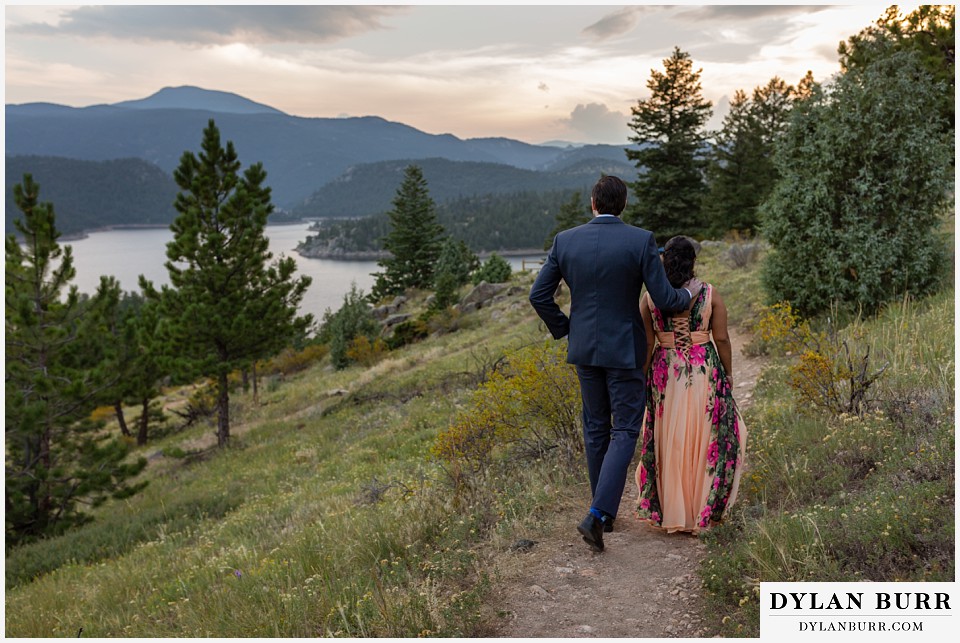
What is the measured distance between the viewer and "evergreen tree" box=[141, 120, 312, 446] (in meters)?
18.8

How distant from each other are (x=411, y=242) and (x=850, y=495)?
5203 centimetres

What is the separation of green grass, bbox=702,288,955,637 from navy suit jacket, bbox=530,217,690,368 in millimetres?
1353

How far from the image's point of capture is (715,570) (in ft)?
13.0

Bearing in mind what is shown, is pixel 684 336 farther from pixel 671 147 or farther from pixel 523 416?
pixel 671 147

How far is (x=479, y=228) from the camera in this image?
506ft

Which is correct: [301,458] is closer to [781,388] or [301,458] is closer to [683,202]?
[781,388]

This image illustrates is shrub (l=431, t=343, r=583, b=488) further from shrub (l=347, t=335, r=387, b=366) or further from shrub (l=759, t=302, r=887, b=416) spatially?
shrub (l=347, t=335, r=387, b=366)

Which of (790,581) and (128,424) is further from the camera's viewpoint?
(128,424)

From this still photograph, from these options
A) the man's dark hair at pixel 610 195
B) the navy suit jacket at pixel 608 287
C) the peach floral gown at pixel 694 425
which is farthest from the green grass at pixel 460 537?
the man's dark hair at pixel 610 195

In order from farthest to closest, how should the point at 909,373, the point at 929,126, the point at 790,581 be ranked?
the point at 929,126
the point at 909,373
the point at 790,581

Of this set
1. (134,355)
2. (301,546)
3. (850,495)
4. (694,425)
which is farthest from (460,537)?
(134,355)

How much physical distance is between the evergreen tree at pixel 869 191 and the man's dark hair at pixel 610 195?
25.1 ft

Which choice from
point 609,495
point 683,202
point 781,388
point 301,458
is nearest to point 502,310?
point 683,202

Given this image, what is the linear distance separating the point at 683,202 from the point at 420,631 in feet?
119
